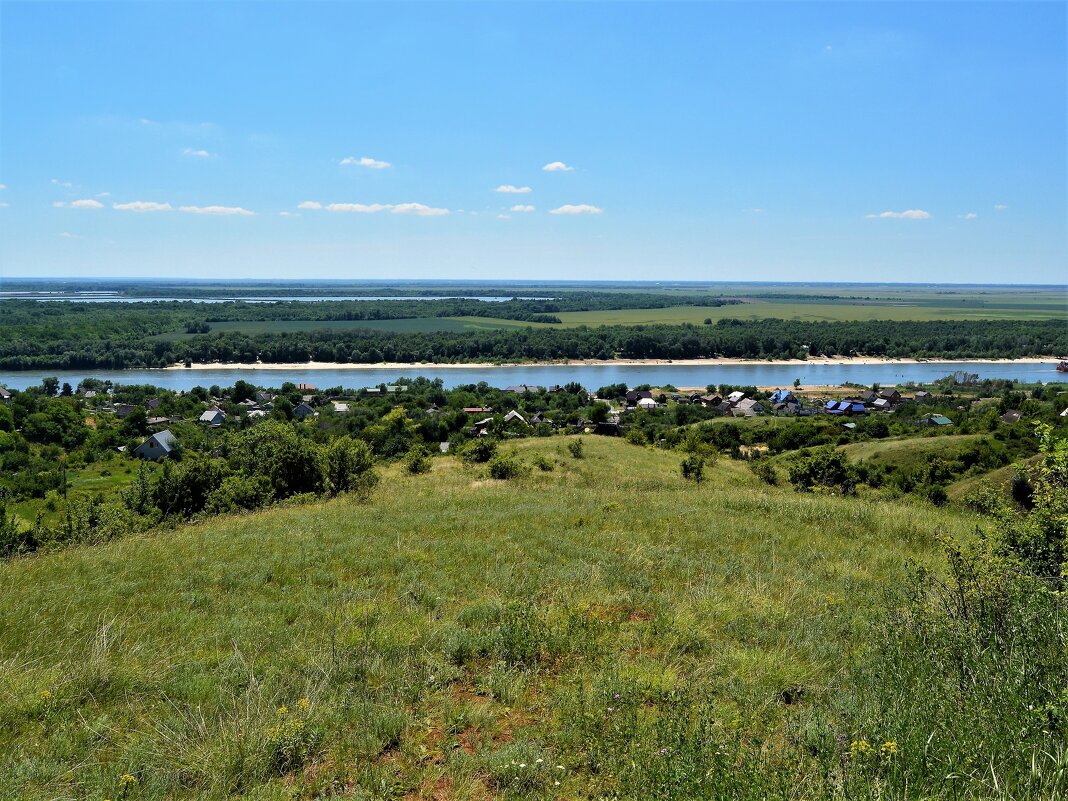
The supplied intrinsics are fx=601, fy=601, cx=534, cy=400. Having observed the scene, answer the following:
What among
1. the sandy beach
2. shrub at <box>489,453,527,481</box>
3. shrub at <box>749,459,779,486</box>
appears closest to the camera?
shrub at <box>489,453,527,481</box>

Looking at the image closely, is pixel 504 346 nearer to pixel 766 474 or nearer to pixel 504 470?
pixel 766 474

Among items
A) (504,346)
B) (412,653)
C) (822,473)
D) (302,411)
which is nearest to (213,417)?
(302,411)

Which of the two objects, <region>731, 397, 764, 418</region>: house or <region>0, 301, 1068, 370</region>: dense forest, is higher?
<region>0, 301, 1068, 370</region>: dense forest

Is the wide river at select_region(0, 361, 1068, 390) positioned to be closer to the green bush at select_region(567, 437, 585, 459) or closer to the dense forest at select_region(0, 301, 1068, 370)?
the dense forest at select_region(0, 301, 1068, 370)

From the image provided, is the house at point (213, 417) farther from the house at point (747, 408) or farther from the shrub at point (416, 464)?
the house at point (747, 408)

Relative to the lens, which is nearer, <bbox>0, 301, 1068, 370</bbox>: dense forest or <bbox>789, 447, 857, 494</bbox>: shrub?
<bbox>789, 447, 857, 494</bbox>: shrub

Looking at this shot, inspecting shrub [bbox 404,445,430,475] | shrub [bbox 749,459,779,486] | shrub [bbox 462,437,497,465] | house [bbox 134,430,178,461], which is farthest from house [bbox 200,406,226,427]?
shrub [bbox 749,459,779,486]

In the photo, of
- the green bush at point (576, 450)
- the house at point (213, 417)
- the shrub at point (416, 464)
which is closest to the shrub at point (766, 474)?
the green bush at point (576, 450)

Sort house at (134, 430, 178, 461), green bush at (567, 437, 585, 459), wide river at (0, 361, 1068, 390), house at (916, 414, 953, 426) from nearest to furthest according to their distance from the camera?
green bush at (567, 437, 585, 459) < house at (134, 430, 178, 461) < house at (916, 414, 953, 426) < wide river at (0, 361, 1068, 390)
